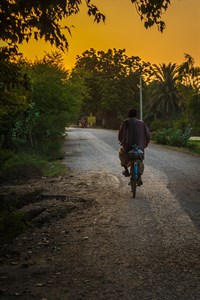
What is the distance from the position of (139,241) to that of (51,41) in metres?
3.13

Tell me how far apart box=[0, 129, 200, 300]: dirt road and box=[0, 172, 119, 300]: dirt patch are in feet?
0.04

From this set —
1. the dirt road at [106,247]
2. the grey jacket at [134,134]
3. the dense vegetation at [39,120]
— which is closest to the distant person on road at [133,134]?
the grey jacket at [134,134]

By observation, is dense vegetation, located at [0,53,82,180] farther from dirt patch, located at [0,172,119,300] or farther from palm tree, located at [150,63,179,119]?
palm tree, located at [150,63,179,119]

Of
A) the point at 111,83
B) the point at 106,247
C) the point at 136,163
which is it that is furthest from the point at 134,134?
the point at 111,83

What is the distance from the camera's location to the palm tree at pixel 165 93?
3194 inches

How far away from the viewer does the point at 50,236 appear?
7.45 meters

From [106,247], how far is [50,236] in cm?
132

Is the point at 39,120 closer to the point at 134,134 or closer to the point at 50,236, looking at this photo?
the point at 134,134

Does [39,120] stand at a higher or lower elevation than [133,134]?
lower

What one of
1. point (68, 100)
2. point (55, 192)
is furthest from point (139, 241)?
point (68, 100)

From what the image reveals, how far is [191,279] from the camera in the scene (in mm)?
5168

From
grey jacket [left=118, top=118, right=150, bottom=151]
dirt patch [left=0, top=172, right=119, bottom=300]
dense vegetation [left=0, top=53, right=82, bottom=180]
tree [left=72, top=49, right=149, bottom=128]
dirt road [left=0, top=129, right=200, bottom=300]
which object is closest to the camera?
dirt road [left=0, top=129, right=200, bottom=300]

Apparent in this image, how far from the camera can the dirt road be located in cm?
497

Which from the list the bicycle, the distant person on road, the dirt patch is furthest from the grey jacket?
the dirt patch
